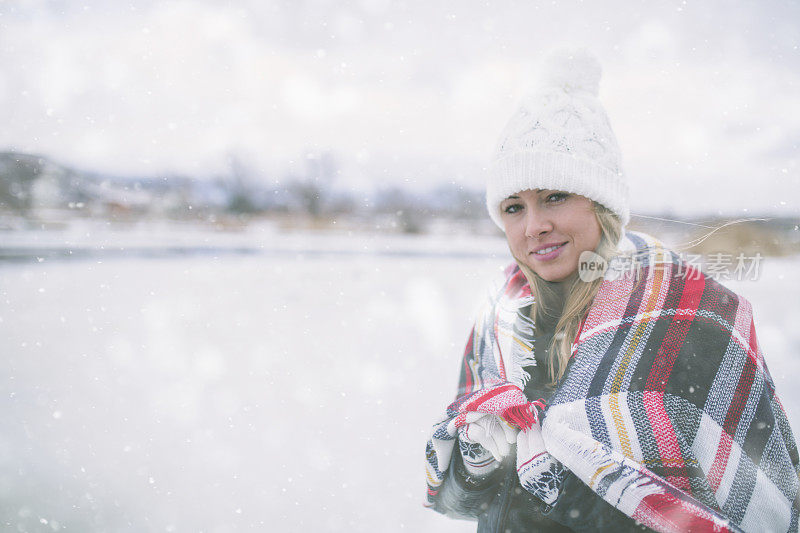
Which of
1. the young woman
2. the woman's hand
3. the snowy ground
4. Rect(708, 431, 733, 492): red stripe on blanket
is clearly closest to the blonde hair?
the young woman

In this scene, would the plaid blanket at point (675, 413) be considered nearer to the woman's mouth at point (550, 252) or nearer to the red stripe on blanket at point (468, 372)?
the woman's mouth at point (550, 252)

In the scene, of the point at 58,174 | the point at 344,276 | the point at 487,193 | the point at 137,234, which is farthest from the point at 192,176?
the point at 487,193

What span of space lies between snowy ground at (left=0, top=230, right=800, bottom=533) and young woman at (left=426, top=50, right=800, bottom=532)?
1191 mm

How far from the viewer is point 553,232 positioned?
1.13 m

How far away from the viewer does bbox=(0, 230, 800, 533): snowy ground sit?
210 centimetres

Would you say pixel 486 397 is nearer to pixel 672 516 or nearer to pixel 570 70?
pixel 672 516

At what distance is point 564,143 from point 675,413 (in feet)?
2.28

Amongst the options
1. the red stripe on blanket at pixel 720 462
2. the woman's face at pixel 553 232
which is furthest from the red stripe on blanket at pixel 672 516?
the woman's face at pixel 553 232

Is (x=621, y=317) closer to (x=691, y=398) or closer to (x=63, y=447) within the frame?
(x=691, y=398)

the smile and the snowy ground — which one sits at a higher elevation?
the smile

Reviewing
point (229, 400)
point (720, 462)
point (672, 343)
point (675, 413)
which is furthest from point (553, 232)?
point (229, 400)

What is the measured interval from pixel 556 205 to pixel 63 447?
2947mm

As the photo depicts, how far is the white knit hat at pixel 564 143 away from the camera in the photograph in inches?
44.6

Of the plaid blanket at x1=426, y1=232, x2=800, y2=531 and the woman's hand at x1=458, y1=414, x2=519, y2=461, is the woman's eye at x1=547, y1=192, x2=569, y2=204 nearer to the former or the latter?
the plaid blanket at x1=426, y1=232, x2=800, y2=531
